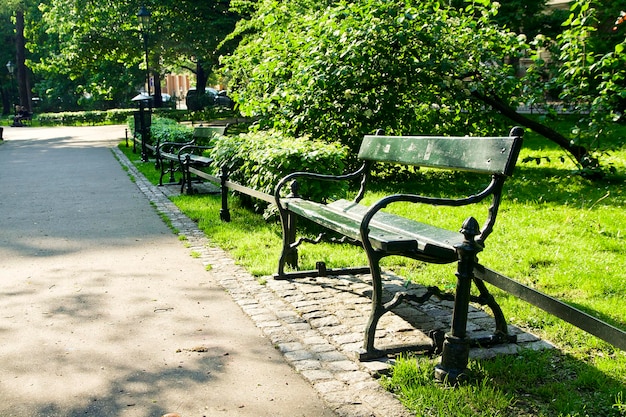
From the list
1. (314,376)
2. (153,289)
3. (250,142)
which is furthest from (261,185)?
(314,376)

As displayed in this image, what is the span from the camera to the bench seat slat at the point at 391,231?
11.3 ft

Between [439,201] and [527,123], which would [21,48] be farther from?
[439,201]

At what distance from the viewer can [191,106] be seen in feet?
124

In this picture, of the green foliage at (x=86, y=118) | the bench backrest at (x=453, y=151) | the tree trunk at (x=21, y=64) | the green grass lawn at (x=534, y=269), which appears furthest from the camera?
the tree trunk at (x=21, y=64)

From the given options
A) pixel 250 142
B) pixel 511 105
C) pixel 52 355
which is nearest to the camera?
pixel 52 355

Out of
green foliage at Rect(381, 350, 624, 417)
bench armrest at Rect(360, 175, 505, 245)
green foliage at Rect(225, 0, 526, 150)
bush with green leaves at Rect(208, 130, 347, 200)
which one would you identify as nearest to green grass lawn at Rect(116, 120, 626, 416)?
green foliage at Rect(381, 350, 624, 417)

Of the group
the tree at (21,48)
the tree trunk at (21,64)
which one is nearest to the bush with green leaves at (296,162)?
the tree at (21,48)

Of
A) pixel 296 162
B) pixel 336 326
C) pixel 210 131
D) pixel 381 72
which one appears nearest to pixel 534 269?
pixel 336 326

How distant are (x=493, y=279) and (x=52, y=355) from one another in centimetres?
247

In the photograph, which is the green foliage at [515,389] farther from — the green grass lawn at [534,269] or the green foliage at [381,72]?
the green foliage at [381,72]

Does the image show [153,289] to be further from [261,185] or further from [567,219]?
[567,219]

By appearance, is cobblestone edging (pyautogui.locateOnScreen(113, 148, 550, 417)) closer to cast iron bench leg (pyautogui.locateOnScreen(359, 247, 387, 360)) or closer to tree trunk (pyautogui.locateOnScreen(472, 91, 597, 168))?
cast iron bench leg (pyautogui.locateOnScreen(359, 247, 387, 360))

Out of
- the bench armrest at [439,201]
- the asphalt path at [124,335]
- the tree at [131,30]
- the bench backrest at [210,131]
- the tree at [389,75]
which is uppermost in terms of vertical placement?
the tree at [131,30]

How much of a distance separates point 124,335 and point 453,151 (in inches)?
95.2
